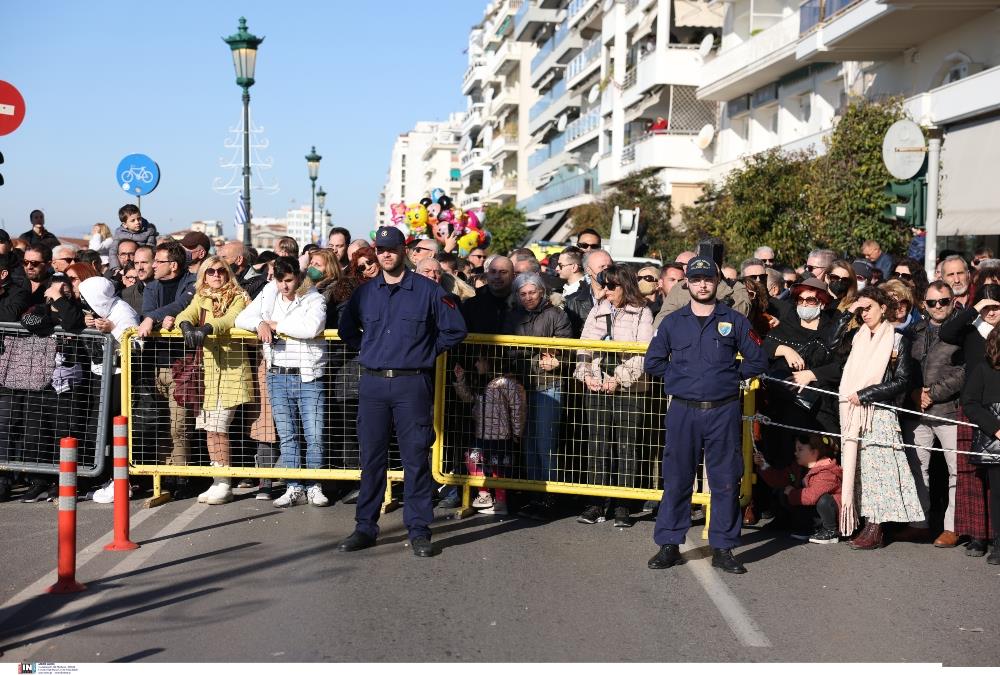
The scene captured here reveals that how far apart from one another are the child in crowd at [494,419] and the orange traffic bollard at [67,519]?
11.0 feet

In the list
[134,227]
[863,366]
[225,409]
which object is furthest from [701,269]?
[134,227]

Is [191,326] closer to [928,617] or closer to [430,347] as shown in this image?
[430,347]

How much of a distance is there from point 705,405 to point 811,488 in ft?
5.17

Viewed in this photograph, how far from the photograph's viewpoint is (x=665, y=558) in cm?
759

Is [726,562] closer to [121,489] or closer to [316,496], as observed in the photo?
[316,496]

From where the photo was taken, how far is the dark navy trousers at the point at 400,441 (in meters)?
7.87

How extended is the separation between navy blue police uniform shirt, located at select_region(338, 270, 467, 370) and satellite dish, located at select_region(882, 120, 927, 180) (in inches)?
266

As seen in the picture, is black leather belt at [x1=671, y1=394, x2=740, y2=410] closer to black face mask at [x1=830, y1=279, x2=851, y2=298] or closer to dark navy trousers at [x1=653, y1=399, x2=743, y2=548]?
dark navy trousers at [x1=653, y1=399, x2=743, y2=548]

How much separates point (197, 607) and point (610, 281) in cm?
437

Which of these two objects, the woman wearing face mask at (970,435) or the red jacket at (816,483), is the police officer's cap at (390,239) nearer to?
the red jacket at (816,483)

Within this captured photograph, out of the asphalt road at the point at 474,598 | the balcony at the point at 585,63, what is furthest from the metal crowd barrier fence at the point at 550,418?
the balcony at the point at 585,63

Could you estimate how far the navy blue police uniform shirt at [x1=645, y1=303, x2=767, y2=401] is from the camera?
24.6 feet

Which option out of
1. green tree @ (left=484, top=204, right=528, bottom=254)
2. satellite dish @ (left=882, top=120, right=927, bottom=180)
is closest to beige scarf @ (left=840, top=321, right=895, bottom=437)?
satellite dish @ (left=882, top=120, right=927, bottom=180)

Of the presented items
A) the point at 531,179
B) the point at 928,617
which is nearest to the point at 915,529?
the point at 928,617
